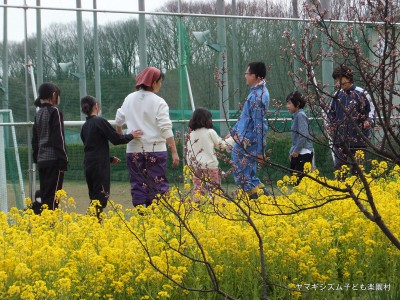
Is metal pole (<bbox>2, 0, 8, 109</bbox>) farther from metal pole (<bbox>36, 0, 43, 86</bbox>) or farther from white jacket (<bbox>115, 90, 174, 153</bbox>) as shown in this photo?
white jacket (<bbox>115, 90, 174, 153</bbox>)

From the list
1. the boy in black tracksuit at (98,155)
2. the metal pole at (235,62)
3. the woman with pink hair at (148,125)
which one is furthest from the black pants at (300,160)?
the boy in black tracksuit at (98,155)

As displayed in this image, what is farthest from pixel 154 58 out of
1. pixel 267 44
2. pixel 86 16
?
pixel 267 44

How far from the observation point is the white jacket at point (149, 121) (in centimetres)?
870

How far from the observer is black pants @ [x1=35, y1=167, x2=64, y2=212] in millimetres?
8719

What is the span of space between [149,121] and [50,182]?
1051 mm

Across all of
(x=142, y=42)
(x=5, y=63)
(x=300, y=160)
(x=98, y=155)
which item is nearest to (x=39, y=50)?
(x=5, y=63)

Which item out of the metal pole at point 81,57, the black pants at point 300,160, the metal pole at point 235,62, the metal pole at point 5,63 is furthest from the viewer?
the metal pole at point 235,62

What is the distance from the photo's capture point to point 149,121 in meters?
8.75

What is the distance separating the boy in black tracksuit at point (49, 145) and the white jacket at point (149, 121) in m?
0.63

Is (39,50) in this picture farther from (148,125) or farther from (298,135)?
(298,135)

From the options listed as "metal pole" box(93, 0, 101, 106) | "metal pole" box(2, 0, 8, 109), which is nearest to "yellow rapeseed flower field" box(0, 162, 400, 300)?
"metal pole" box(2, 0, 8, 109)

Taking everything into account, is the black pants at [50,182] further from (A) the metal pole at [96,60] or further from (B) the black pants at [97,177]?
(A) the metal pole at [96,60]

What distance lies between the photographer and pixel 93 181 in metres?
8.92

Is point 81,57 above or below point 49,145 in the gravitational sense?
above
